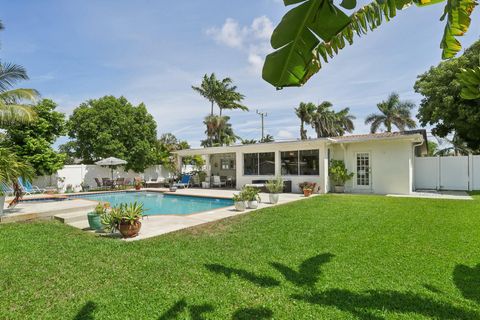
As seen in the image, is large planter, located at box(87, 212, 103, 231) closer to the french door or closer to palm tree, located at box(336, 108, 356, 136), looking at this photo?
the french door

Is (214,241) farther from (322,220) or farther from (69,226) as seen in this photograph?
(69,226)

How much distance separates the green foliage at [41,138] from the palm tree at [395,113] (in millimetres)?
36826

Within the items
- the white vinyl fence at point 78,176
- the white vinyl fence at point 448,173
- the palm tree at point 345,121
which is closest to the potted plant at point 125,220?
the white vinyl fence at point 78,176

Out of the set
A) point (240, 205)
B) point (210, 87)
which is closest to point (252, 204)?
point (240, 205)

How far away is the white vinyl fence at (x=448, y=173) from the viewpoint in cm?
1695

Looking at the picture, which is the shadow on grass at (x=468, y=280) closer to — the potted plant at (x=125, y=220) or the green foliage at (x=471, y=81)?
the green foliage at (x=471, y=81)

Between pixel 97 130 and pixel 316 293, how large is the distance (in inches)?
983

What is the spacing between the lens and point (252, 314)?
3.36 meters

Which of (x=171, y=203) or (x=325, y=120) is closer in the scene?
(x=171, y=203)

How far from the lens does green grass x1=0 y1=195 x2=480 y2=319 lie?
3.47 meters

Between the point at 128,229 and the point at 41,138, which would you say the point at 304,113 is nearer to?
the point at 41,138

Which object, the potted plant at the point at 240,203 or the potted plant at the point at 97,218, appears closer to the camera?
the potted plant at the point at 97,218

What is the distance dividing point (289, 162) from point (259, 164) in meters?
2.31

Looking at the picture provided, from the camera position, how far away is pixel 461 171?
56.7 feet
